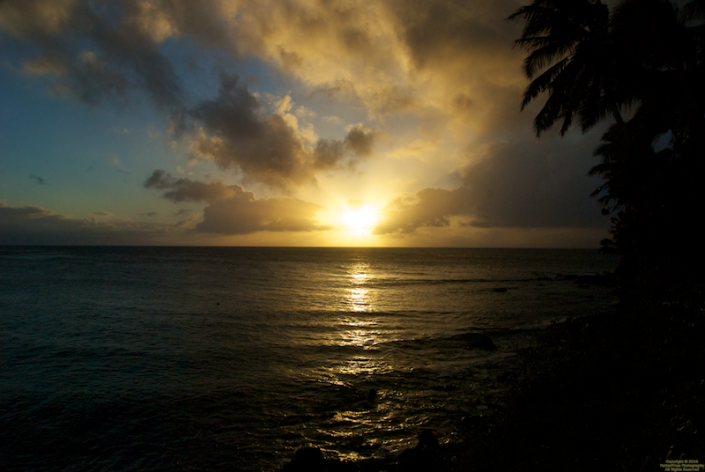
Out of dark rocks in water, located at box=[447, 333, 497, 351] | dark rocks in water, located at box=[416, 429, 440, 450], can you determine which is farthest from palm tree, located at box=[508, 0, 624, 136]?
dark rocks in water, located at box=[416, 429, 440, 450]

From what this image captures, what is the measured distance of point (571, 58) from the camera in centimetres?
2209

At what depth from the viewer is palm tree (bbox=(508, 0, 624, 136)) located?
2073cm

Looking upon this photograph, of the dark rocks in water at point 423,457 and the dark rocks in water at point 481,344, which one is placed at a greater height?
the dark rocks in water at point 423,457

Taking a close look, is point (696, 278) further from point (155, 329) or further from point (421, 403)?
point (155, 329)

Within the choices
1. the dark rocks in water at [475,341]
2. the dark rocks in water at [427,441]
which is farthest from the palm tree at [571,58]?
the dark rocks in water at [427,441]

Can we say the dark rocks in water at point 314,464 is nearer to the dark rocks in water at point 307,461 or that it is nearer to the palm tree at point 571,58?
the dark rocks in water at point 307,461

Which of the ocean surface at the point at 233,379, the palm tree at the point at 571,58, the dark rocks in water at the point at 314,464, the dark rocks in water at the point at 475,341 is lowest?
the ocean surface at the point at 233,379

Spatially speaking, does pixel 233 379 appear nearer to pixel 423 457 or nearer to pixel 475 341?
pixel 423 457

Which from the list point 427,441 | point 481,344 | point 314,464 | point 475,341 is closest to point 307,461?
point 314,464

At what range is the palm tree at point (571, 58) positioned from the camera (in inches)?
816

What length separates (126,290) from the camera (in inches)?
1687

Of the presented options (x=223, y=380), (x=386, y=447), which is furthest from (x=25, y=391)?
(x=386, y=447)

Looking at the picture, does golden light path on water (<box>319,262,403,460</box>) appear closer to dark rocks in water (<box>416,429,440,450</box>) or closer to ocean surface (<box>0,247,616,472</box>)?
ocean surface (<box>0,247,616,472</box>)

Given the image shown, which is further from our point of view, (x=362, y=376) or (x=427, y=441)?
(x=362, y=376)
